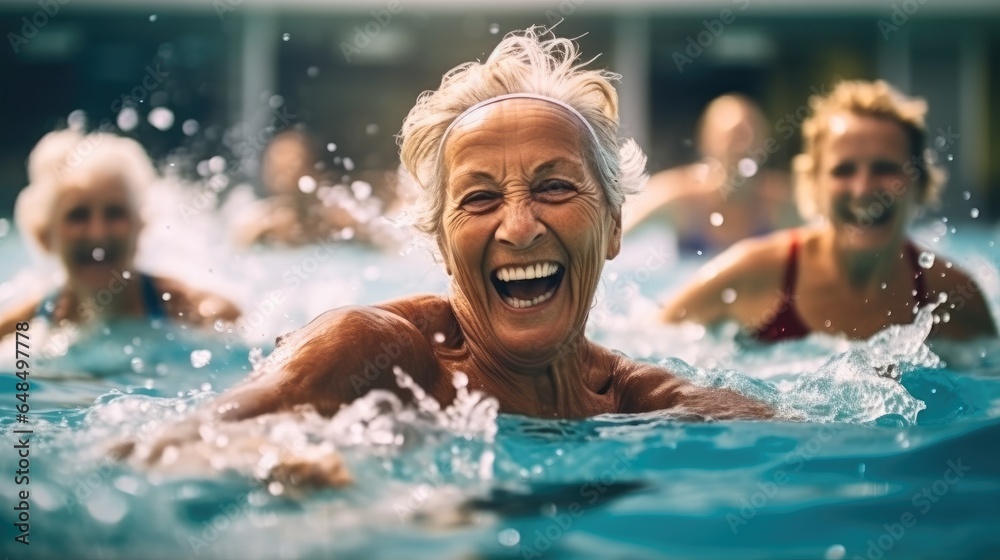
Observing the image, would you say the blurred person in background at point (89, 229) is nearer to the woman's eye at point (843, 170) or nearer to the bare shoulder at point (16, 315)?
the bare shoulder at point (16, 315)

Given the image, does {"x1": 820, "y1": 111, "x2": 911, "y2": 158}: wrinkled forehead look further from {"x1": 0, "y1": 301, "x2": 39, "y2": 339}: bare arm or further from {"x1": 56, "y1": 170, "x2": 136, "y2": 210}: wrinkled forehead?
{"x1": 0, "y1": 301, "x2": 39, "y2": 339}: bare arm

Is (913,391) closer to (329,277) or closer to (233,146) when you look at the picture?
(329,277)

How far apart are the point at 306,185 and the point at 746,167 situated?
4607mm

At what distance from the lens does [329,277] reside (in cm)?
1099

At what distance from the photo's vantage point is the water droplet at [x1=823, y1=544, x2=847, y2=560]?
2.89m

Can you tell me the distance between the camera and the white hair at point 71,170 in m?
6.68

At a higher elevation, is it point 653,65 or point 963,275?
point 653,65

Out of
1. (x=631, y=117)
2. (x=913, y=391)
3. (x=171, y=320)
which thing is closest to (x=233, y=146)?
(x=631, y=117)

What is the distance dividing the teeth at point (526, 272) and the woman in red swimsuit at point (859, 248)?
327cm

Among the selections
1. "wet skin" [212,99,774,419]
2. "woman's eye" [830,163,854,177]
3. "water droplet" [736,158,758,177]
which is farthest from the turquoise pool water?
"water droplet" [736,158,758,177]

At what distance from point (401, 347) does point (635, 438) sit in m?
0.85

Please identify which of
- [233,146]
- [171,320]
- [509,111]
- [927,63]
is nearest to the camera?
[509,111]

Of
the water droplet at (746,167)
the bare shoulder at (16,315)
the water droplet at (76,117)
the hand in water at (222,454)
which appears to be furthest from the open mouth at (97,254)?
the water droplet at (76,117)

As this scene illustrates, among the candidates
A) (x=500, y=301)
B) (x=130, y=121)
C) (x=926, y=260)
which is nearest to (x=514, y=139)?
(x=500, y=301)
